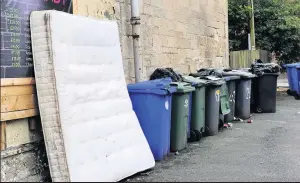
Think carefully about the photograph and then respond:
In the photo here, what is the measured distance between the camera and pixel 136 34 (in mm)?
7730

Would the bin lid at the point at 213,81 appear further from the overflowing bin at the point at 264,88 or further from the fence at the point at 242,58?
the fence at the point at 242,58

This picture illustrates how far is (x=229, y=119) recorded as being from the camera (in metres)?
9.91

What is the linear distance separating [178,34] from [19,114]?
5.82m

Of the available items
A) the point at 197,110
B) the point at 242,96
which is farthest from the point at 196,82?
the point at 242,96

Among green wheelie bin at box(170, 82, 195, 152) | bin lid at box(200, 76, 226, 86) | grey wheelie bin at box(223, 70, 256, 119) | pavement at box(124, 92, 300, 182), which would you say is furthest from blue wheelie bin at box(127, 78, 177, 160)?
grey wheelie bin at box(223, 70, 256, 119)

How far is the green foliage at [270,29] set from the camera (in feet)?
62.1

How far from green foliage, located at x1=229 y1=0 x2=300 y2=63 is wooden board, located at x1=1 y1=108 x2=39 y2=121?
49.5 feet

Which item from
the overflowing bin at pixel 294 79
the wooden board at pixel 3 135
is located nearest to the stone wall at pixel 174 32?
the wooden board at pixel 3 135

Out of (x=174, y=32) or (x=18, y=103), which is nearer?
(x=18, y=103)

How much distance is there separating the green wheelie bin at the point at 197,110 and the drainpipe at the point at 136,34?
2.71 ft

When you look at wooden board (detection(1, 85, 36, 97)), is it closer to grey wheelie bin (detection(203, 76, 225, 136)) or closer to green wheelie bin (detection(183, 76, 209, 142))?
green wheelie bin (detection(183, 76, 209, 142))

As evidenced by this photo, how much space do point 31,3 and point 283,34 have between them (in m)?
15.6

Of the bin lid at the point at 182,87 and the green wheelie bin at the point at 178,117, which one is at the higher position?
the bin lid at the point at 182,87

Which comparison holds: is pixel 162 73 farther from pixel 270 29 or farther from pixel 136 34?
pixel 270 29
